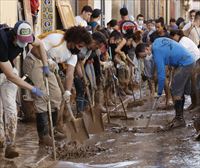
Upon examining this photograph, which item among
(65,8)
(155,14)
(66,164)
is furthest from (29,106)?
(155,14)

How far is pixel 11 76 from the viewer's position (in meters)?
8.35

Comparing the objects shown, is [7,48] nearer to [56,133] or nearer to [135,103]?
[56,133]

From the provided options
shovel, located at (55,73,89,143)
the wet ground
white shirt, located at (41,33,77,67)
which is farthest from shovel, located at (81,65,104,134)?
white shirt, located at (41,33,77,67)

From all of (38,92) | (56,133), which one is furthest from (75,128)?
(38,92)

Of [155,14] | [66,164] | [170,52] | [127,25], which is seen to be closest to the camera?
[66,164]

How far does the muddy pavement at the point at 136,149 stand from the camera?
8.54 meters

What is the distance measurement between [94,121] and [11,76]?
2.74m

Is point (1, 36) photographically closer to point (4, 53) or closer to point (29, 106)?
point (4, 53)

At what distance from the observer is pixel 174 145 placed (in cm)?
996

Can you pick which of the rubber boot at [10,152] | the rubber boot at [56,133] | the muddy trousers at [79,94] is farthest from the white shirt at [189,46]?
the rubber boot at [10,152]

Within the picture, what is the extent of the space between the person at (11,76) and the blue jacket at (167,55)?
2791 millimetres

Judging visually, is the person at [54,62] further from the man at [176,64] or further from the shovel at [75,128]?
the man at [176,64]

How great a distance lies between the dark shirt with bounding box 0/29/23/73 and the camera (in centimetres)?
834

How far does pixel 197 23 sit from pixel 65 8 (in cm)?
342
